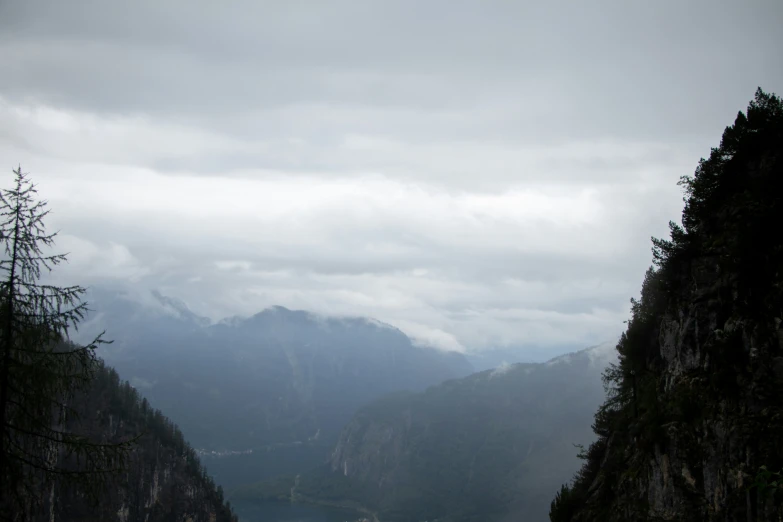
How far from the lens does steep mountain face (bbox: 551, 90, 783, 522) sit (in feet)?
104

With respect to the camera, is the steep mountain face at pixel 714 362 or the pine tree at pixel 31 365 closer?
the pine tree at pixel 31 365

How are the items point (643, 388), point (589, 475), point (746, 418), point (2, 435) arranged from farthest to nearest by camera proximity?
1. point (589, 475)
2. point (643, 388)
3. point (746, 418)
4. point (2, 435)

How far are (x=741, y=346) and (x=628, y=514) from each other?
55.6ft

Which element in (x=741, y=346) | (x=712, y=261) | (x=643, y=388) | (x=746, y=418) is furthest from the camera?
(x=643, y=388)

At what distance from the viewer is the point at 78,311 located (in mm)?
18750

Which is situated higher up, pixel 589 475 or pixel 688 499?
pixel 688 499

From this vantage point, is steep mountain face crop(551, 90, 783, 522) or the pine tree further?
steep mountain face crop(551, 90, 783, 522)

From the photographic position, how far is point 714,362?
36625 millimetres

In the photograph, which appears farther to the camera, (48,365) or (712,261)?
(712,261)

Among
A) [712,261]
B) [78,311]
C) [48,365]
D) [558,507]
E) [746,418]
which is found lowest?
[558,507]

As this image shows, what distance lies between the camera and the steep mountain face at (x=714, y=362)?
104 ft

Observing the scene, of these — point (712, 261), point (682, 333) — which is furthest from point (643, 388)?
point (712, 261)

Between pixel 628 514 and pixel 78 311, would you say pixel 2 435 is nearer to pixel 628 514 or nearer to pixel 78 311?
pixel 78 311

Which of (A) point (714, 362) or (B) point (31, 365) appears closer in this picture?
(B) point (31, 365)
